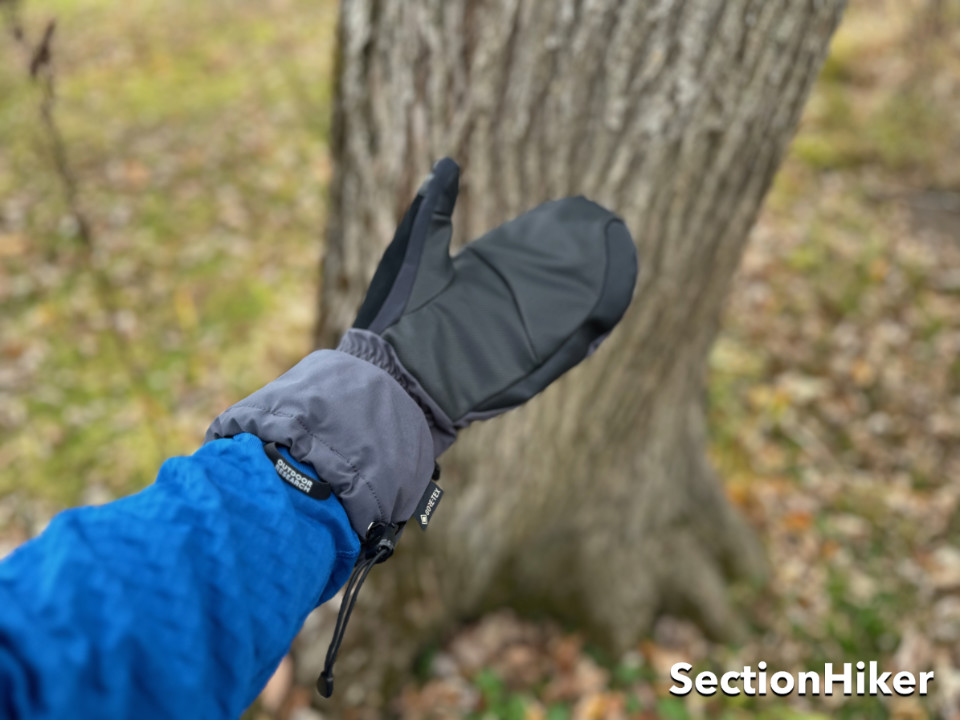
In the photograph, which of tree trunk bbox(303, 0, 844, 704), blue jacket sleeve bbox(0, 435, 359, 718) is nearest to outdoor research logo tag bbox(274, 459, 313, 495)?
blue jacket sleeve bbox(0, 435, 359, 718)

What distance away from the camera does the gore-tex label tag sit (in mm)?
1317

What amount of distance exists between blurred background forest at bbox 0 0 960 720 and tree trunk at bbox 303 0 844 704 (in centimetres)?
51

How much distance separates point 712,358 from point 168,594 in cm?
353

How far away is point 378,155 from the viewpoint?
1809 mm

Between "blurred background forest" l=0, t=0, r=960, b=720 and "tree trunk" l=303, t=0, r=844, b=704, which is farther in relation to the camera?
"blurred background forest" l=0, t=0, r=960, b=720

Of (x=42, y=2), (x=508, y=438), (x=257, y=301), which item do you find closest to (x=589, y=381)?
(x=508, y=438)

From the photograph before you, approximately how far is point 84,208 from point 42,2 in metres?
5.26

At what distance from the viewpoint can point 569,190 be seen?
174 centimetres

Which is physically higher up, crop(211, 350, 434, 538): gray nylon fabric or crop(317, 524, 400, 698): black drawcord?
crop(211, 350, 434, 538): gray nylon fabric

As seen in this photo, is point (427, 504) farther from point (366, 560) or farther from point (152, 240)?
point (152, 240)

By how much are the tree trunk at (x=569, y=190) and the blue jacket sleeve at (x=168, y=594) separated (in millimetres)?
1052

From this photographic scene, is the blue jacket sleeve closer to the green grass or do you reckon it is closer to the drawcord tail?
the drawcord tail

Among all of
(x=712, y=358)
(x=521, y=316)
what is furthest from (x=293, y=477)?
(x=712, y=358)

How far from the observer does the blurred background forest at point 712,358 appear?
271cm
